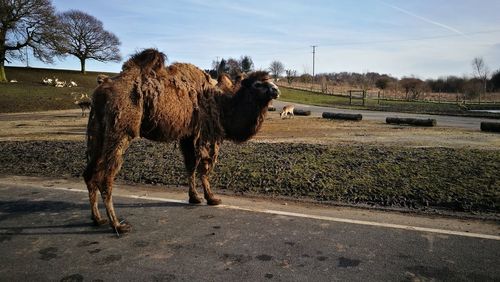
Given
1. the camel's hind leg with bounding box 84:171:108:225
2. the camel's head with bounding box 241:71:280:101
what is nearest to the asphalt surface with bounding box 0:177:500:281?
the camel's hind leg with bounding box 84:171:108:225

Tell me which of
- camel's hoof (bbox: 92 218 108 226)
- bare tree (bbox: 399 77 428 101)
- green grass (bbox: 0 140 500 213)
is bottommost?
camel's hoof (bbox: 92 218 108 226)

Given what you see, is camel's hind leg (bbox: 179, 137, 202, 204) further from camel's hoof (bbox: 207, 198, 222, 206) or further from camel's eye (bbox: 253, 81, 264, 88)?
camel's eye (bbox: 253, 81, 264, 88)

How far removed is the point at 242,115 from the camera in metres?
6.64

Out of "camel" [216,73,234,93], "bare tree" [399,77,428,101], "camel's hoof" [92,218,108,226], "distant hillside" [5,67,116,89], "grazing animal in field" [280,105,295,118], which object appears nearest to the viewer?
"camel's hoof" [92,218,108,226]

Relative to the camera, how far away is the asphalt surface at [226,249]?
A: 397 centimetres

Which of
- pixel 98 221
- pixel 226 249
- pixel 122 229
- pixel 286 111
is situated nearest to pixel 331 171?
pixel 226 249

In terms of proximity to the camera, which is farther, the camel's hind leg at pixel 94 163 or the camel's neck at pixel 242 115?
the camel's neck at pixel 242 115

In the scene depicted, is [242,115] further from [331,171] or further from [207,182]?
[331,171]

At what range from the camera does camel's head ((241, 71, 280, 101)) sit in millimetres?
6387

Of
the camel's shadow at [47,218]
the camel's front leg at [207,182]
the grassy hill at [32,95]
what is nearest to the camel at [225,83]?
the camel's front leg at [207,182]

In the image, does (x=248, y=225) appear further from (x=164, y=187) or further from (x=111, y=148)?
(x=164, y=187)

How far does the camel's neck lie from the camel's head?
0.13m

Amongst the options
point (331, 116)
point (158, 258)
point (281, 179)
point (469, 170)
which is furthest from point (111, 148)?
point (331, 116)

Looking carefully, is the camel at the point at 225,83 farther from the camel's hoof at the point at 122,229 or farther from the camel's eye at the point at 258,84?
the camel's hoof at the point at 122,229
